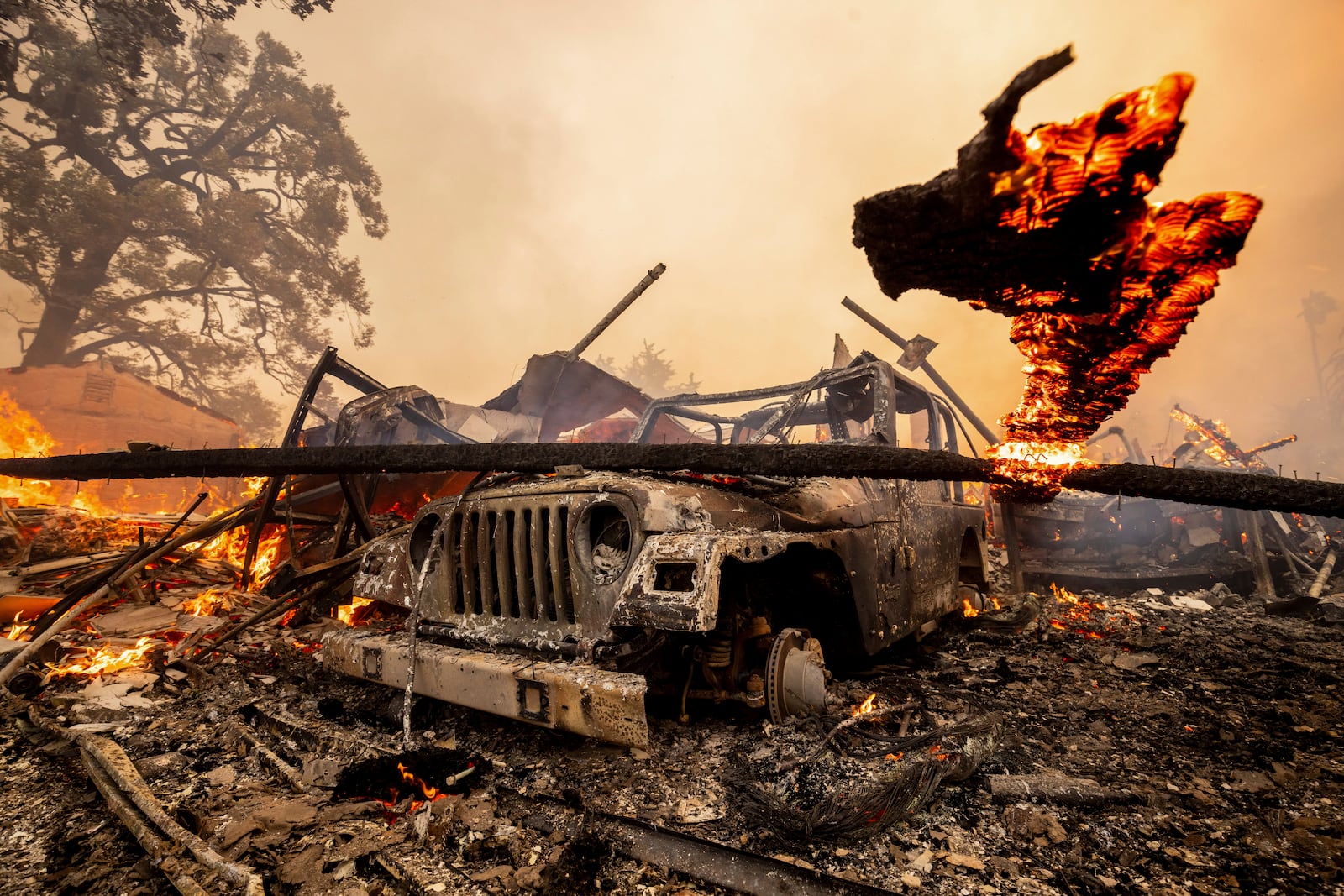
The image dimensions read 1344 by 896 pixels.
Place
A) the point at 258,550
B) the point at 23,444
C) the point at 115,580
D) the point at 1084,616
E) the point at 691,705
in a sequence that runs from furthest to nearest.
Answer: the point at 23,444
the point at 258,550
the point at 1084,616
the point at 115,580
the point at 691,705

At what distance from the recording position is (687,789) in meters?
2.14

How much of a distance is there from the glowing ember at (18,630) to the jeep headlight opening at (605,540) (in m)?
4.44

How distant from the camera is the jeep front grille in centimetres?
234

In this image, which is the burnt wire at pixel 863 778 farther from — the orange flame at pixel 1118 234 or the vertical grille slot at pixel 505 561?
the orange flame at pixel 1118 234

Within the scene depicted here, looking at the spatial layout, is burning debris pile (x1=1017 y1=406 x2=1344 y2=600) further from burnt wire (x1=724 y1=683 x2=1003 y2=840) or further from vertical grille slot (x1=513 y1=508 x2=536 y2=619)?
vertical grille slot (x1=513 y1=508 x2=536 y2=619)

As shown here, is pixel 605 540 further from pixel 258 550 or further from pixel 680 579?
pixel 258 550

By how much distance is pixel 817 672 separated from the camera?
2572 mm

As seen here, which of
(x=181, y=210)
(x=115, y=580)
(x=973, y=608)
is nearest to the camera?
(x=115, y=580)

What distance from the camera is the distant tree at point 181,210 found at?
57.7ft

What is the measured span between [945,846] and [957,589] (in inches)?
125

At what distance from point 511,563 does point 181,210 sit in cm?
2807

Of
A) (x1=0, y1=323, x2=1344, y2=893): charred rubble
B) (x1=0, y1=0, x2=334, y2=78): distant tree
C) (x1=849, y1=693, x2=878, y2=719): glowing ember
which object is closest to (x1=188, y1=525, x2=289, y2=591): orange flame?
(x1=0, y1=323, x2=1344, y2=893): charred rubble

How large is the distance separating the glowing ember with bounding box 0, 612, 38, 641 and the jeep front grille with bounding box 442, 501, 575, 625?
3.62 metres

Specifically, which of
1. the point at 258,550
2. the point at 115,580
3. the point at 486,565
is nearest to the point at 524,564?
the point at 486,565
